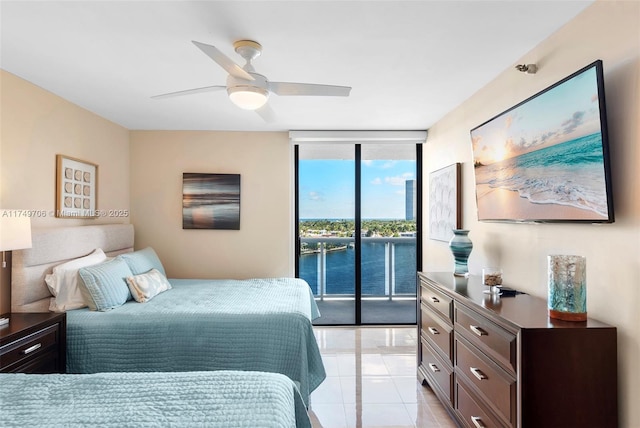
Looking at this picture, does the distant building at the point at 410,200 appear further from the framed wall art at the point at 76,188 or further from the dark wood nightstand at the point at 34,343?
the dark wood nightstand at the point at 34,343

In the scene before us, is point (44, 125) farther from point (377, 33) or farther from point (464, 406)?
point (464, 406)

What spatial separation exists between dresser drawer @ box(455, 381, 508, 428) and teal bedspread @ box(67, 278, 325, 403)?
91 centimetres

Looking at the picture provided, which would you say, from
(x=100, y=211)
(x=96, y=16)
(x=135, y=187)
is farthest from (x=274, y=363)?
(x=135, y=187)

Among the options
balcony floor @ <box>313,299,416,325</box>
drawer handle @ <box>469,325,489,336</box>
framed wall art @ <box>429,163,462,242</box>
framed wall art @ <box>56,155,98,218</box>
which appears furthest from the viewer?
balcony floor @ <box>313,299,416,325</box>

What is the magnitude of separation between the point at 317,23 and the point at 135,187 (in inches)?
136

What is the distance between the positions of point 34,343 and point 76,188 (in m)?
1.61

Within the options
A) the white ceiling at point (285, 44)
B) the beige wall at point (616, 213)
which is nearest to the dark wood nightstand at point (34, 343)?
the white ceiling at point (285, 44)

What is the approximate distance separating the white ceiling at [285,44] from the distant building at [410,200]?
4.82ft

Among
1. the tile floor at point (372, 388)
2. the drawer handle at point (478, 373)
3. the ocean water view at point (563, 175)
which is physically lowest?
the tile floor at point (372, 388)

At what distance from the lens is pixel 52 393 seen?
152 centimetres

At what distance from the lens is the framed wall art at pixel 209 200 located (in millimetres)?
4438

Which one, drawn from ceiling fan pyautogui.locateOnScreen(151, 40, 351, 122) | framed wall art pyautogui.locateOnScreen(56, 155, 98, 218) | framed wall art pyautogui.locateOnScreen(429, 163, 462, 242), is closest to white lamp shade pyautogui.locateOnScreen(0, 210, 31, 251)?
framed wall art pyautogui.locateOnScreen(56, 155, 98, 218)

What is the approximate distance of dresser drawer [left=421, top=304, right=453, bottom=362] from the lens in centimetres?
245

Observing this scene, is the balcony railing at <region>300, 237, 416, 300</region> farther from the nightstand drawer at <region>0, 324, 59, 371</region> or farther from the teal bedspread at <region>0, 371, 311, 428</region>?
the teal bedspread at <region>0, 371, 311, 428</region>
